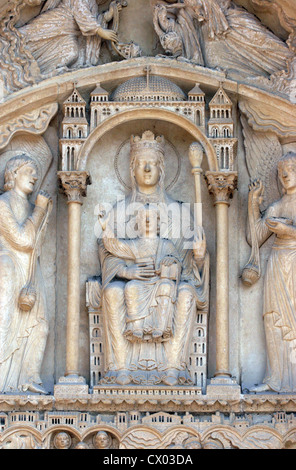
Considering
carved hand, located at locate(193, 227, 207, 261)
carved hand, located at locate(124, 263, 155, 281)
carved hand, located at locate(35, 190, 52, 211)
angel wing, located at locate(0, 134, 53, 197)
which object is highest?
angel wing, located at locate(0, 134, 53, 197)

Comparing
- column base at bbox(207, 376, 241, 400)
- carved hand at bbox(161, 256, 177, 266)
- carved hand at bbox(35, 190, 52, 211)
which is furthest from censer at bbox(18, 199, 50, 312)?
column base at bbox(207, 376, 241, 400)

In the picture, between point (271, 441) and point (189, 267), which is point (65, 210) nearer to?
point (189, 267)

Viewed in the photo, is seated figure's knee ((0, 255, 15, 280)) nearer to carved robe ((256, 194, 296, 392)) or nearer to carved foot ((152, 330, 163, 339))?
carved foot ((152, 330, 163, 339))

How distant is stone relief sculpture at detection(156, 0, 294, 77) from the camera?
16.2 m

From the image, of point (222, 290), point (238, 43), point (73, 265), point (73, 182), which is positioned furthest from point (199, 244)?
point (238, 43)

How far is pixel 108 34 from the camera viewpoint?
16328 millimetres

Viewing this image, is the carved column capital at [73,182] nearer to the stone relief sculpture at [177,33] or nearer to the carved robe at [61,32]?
the carved robe at [61,32]

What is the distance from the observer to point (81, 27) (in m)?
16.2

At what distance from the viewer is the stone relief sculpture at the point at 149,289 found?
49.9ft

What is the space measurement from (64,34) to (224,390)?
4.66 meters

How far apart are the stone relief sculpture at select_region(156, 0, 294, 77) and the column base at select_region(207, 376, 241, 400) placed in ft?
12.1

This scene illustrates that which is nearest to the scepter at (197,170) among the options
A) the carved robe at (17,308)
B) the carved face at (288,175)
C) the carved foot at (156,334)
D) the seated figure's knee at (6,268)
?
the carved face at (288,175)

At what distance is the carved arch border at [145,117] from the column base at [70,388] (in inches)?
97.4
